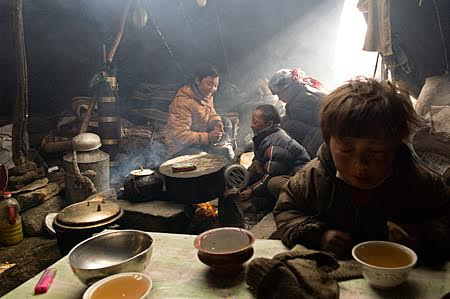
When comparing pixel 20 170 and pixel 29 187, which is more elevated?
pixel 20 170

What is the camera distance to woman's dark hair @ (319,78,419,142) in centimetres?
217

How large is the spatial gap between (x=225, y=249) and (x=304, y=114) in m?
4.70

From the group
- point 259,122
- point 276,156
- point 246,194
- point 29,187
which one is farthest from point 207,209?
point 29,187

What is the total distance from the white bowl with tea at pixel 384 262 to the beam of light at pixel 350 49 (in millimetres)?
10524

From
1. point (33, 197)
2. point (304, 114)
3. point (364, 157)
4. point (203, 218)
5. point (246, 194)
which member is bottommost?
point (203, 218)

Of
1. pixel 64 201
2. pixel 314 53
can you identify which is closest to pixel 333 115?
pixel 64 201

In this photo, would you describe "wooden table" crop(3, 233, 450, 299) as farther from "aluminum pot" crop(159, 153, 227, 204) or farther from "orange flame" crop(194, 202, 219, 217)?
"orange flame" crop(194, 202, 219, 217)

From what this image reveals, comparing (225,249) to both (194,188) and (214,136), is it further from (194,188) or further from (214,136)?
(214,136)

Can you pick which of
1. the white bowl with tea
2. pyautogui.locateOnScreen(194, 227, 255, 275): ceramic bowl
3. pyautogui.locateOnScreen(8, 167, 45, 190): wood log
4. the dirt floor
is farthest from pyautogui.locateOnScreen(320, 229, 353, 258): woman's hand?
pyautogui.locateOnScreen(8, 167, 45, 190): wood log

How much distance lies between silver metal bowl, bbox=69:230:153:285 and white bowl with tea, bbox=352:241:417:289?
3.81 feet

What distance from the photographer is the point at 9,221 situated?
5.89 meters

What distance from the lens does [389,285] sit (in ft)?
6.17

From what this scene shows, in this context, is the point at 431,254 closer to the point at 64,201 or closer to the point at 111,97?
the point at 64,201

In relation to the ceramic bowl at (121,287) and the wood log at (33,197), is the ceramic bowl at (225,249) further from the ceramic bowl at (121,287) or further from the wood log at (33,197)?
the wood log at (33,197)
